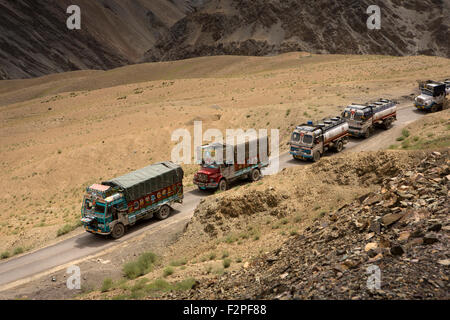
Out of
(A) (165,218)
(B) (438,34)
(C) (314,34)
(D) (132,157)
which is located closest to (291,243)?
(A) (165,218)

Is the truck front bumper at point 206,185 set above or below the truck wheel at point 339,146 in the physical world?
below

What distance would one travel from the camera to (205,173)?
28641mm

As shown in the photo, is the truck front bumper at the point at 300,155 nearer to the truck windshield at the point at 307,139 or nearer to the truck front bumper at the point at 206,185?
the truck windshield at the point at 307,139

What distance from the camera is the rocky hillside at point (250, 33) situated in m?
114

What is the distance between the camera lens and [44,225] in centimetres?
2859

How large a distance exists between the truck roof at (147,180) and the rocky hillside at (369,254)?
11408mm

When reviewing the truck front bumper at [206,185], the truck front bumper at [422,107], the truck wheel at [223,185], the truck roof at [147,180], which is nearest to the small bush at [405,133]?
the truck front bumper at [422,107]

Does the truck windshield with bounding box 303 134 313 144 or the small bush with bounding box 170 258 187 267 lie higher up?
the truck windshield with bounding box 303 134 313 144

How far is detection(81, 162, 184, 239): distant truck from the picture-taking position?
23.8 metres

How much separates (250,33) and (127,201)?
99.9 meters

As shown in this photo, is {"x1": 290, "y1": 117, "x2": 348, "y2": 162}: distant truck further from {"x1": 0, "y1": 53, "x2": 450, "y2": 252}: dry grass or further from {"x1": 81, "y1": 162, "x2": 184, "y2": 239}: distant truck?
{"x1": 81, "y1": 162, "x2": 184, "y2": 239}: distant truck

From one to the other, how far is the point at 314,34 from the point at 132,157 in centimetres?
8757

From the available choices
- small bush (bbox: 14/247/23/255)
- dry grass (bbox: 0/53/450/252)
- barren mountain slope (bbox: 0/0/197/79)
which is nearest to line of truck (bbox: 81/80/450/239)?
small bush (bbox: 14/247/23/255)

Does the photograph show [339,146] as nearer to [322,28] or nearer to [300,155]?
[300,155]
